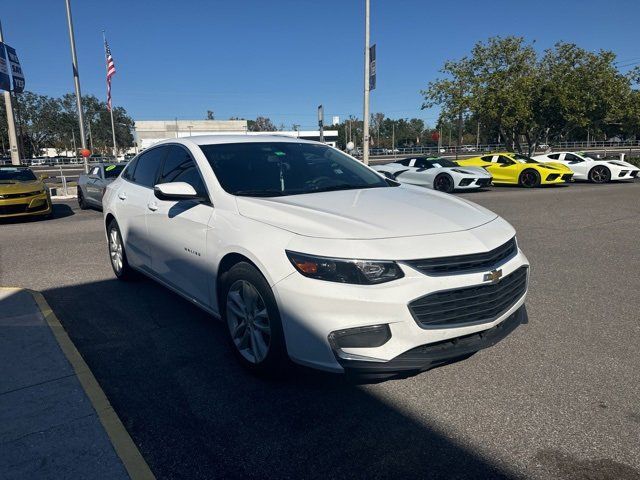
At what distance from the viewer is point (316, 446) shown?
250cm

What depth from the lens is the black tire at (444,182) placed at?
54.1 ft

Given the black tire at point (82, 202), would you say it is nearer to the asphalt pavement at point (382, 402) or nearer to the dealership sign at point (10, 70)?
the dealership sign at point (10, 70)

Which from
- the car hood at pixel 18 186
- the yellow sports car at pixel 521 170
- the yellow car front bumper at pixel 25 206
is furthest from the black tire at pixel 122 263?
→ the yellow sports car at pixel 521 170

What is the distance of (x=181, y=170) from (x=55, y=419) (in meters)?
2.23

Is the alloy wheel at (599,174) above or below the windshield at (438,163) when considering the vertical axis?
below

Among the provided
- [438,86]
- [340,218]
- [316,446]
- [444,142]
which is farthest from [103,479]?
[444,142]

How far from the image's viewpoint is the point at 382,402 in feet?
9.59

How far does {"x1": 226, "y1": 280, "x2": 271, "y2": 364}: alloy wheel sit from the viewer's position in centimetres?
299

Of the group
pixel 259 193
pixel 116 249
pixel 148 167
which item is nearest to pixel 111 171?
pixel 116 249

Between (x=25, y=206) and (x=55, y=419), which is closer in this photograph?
(x=55, y=419)

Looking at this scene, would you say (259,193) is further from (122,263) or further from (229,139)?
(122,263)

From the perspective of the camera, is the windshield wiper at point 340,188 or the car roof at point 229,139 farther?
the car roof at point 229,139

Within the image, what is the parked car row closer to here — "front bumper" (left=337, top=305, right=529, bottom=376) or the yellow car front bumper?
the yellow car front bumper

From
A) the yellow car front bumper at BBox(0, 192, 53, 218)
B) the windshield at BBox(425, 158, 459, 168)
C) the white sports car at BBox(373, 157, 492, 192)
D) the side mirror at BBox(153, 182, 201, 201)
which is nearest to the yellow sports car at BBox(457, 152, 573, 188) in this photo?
the windshield at BBox(425, 158, 459, 168)
